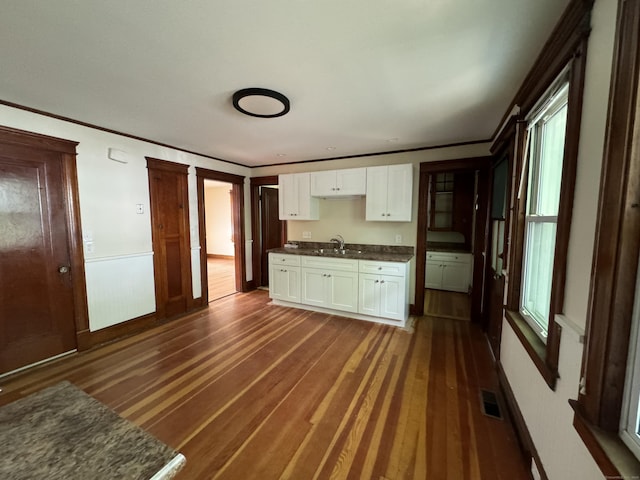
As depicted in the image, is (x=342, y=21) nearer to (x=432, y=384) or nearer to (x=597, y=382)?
(x=597, y=382)

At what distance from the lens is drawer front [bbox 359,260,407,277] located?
330cm

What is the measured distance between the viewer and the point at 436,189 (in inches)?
194

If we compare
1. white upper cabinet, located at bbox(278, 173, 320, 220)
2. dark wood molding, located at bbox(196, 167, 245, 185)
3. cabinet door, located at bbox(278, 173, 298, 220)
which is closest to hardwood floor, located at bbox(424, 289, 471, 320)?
white upper cabinet, located at bbox(278, 173, 320, 220)

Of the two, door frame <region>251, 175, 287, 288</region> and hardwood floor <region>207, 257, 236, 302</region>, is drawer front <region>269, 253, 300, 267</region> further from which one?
hardwood floor <region>207, 257, 236, 302</region>

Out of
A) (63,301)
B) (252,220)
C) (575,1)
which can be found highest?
(575,1)

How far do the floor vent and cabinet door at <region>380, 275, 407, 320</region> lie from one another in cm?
129

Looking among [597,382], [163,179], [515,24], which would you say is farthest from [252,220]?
[597,382]

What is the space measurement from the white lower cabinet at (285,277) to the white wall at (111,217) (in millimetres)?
1670

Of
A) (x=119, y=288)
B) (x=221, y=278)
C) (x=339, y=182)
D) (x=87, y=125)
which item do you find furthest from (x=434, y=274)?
(x=87, y=125)

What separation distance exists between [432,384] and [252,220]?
3986 millimetres

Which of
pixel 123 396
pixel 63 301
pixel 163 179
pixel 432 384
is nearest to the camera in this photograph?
pixel 123 396

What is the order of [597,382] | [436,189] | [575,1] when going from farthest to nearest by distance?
[436,189]
[575,1]
[597,382]

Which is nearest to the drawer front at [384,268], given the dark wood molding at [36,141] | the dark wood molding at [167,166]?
the dark wood molding at [167,166]

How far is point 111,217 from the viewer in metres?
2.98
